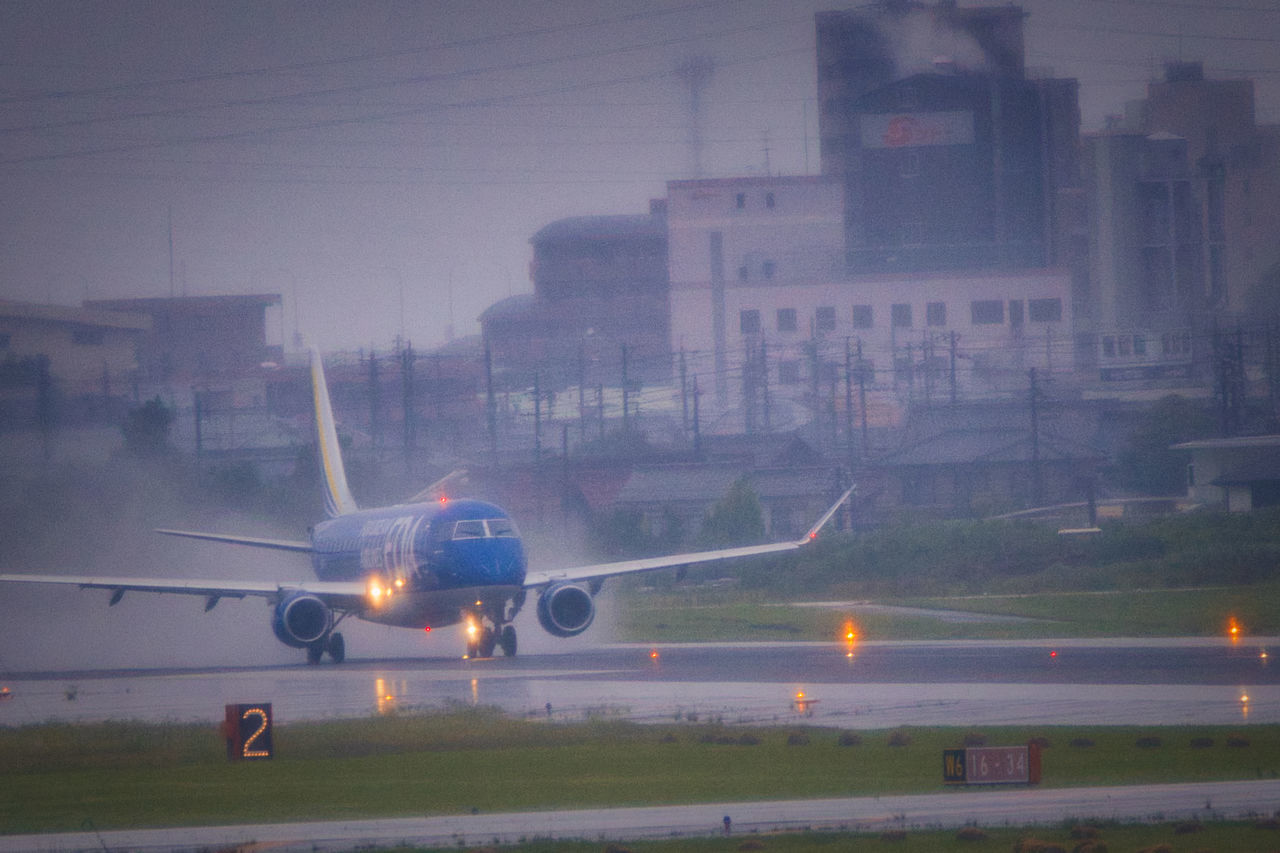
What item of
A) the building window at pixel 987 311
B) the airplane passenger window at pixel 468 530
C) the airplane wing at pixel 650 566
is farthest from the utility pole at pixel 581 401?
the airplane passenger window at pixel 468 530

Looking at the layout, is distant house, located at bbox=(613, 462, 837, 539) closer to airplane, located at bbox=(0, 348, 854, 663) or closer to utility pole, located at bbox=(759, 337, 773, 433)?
utility pole, located at bbox=(759, 337, 773, 433)

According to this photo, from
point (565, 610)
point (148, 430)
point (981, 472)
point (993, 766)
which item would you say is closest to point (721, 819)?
point (993, 766)

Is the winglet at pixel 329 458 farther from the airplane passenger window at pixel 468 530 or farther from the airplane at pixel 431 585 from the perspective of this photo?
the airplane passenger window at pixel 468 530

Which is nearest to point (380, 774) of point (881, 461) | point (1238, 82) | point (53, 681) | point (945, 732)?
point (945, 732)

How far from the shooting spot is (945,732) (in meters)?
23.9

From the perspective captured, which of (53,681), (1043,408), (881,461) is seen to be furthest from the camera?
(1043,408)

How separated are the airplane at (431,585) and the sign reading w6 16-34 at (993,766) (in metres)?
23.3

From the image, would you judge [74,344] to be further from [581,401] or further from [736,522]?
[736,522]

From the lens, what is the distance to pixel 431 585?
135 feet

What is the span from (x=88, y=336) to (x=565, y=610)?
88.8 metres

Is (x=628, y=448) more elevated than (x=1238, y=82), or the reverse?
(x=1238, y=82)

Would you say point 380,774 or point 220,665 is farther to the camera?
point 220,665

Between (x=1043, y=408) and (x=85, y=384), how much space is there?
70475mm

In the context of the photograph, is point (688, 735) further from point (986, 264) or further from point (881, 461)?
point (986, 264)
